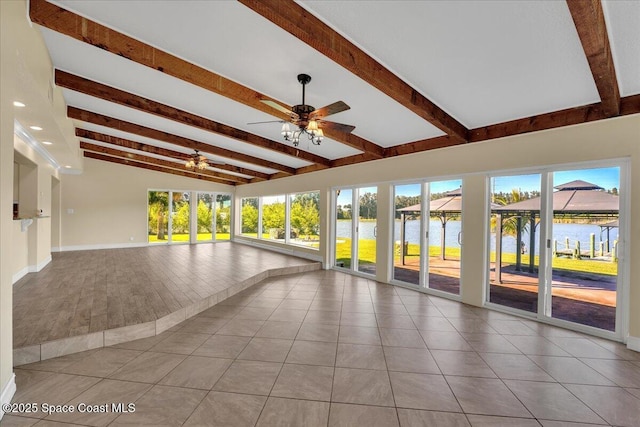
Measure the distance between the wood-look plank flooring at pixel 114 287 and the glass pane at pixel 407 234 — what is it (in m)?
2.65

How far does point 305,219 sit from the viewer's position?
26.5 feet

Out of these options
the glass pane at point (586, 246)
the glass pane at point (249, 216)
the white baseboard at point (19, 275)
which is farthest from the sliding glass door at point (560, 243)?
the glass pane at point (249, 216)

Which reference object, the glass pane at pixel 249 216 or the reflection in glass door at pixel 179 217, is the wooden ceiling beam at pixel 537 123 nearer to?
the glass pane at pixel 249 216

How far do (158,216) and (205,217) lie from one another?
1632 millimetres

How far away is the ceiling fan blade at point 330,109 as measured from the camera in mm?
2918

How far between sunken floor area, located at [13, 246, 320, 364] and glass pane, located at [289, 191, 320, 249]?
71 cm

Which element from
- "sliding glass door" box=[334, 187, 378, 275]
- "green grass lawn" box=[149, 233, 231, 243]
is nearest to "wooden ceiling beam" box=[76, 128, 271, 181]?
"green grass lawn" box=[149, 233, 231, 243]

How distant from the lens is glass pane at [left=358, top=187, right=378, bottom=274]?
6117 millimetres

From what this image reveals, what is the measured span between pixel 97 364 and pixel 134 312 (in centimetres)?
91

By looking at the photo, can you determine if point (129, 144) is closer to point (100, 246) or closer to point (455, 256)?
point (100, 246)

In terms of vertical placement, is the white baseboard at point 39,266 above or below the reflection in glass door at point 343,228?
below

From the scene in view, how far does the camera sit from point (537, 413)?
2.02 metres

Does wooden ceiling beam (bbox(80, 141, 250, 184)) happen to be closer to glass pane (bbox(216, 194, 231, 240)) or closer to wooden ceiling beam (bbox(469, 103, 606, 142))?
glass pane (bbox(216, 194, 231, 240))

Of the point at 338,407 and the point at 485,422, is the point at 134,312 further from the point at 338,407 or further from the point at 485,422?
the point at 485,422
